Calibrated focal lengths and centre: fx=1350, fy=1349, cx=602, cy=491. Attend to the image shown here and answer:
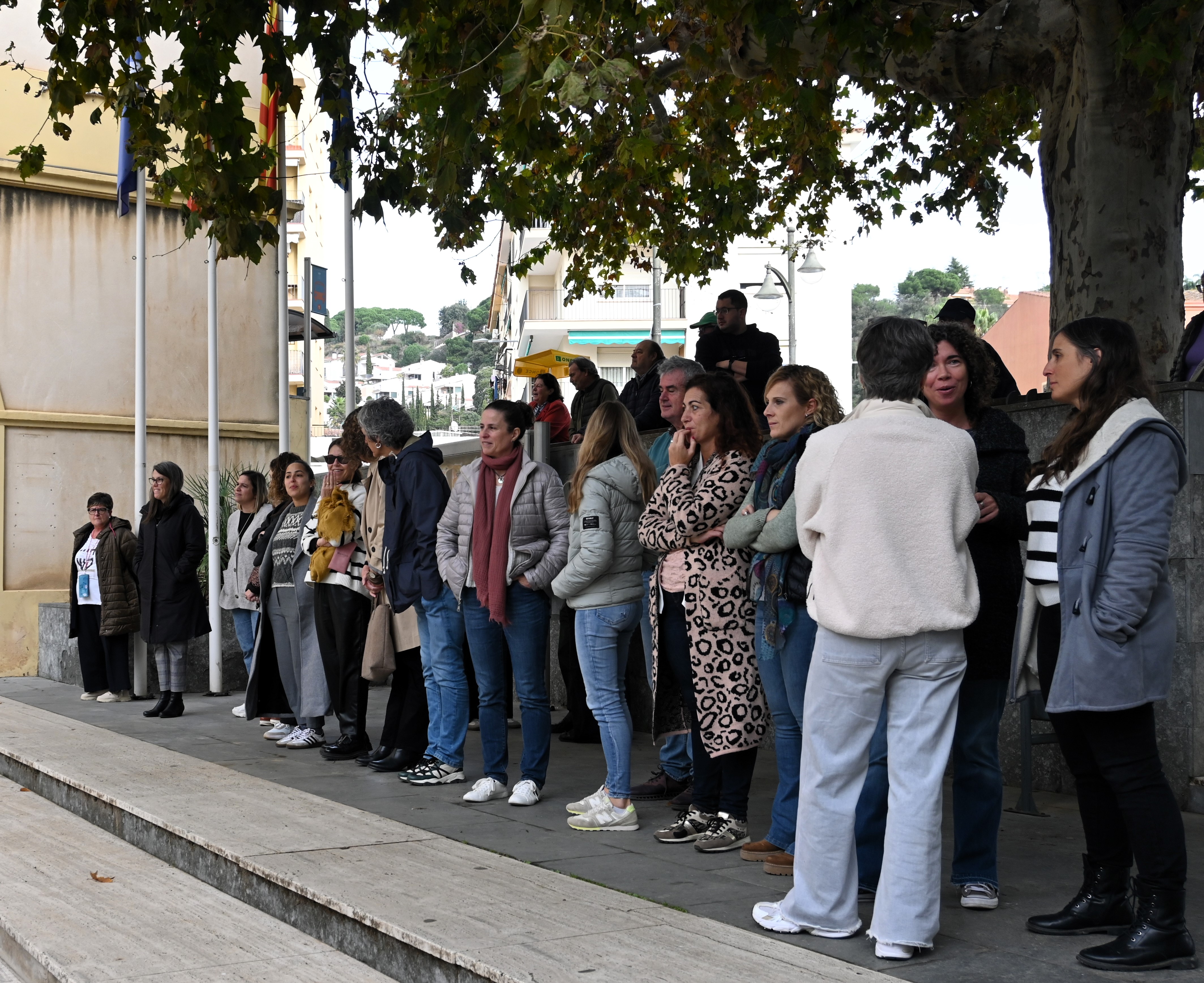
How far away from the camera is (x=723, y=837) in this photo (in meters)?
5.62

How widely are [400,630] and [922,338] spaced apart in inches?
171

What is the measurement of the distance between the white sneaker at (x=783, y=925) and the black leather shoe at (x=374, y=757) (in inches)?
159

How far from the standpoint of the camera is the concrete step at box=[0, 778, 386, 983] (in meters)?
4.59

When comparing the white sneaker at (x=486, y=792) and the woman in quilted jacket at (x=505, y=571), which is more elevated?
the woman in quilted jacket at (x=505, y=571)

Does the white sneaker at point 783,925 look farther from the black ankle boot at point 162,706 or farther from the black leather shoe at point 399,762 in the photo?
the black ankle boot at point 162,706

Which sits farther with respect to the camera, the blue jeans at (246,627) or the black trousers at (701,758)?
the blue jeans at (246,627)

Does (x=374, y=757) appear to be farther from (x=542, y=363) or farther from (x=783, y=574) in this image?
(x=542, y=363)

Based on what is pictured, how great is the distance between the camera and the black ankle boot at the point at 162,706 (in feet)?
36.0

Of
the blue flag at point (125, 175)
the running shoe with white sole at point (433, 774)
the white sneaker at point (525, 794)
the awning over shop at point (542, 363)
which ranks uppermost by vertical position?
the blue flag at point (125, 175)

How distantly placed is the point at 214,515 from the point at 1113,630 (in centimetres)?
963

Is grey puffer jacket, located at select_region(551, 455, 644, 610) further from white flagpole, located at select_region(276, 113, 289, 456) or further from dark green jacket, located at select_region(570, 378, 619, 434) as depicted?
white flagpole, located at select_region(276, 113, 289, 456)

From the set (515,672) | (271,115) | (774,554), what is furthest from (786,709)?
(271,115)

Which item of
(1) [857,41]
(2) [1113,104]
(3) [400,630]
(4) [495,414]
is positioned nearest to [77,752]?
(3) [400,630]

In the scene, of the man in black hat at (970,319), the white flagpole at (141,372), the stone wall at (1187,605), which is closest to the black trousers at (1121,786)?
the stone wall at (1187,605)
